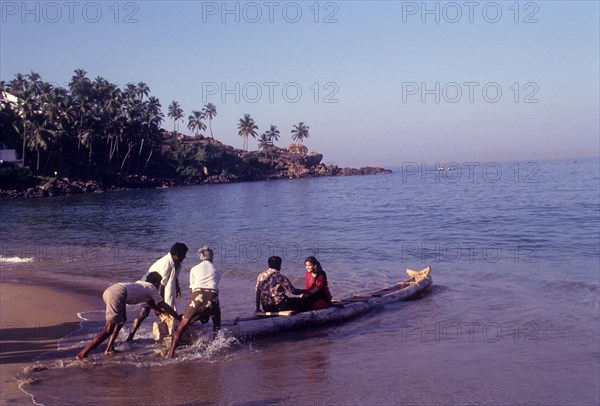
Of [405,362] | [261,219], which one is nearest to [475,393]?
[405,362]

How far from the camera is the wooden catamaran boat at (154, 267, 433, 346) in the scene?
29.5 feet

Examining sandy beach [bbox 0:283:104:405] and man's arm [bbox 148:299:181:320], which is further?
man's arm [bbox 148:299:181:320]

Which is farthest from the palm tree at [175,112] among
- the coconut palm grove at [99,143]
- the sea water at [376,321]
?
the sea water at [376,321]

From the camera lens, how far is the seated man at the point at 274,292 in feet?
31.9

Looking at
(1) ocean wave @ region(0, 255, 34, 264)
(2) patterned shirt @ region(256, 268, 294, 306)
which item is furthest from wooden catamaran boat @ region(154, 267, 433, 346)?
(1) ocean wave @ region(0, 255, 34, 264)

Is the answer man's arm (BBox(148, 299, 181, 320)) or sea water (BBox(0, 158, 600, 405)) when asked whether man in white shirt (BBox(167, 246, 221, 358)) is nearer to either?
man's arm (BBox(148, 299, 181, 320))

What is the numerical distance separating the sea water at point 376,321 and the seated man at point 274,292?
1.98 ft

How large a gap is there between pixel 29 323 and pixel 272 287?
14.4 feet

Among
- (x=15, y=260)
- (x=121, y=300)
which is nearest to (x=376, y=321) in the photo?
(x=121, y=300)

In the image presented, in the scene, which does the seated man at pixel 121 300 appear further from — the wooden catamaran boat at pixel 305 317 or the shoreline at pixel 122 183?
the shoreline at pixel 122 183

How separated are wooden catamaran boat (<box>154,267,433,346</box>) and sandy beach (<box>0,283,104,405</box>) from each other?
192cm

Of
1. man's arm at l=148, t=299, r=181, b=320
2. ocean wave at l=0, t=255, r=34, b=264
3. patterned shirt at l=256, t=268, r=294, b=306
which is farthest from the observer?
ocean wave at l=0, t=255, r=34, b=264

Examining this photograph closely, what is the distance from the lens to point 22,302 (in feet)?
37.9

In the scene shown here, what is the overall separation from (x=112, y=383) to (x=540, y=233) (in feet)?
65.7
